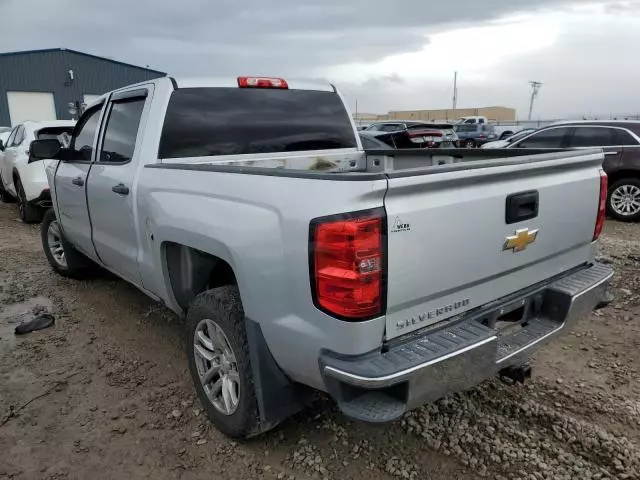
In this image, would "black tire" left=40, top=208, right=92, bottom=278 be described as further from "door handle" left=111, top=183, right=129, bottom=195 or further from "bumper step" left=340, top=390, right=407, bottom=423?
"bumper step" left=340, top=390, right=407, bottom=423

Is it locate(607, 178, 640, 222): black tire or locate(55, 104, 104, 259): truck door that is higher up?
locate(55, 104, 104, 259): truck door

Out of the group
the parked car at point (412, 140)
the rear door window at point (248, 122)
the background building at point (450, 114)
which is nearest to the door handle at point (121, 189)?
the rear door window at point (248, 122)

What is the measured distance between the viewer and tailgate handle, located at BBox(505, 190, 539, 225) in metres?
2.41

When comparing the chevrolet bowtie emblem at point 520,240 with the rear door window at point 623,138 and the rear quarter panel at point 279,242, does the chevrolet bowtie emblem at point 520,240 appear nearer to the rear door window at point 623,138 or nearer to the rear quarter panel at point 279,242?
the rear quarter panel at point 279,242

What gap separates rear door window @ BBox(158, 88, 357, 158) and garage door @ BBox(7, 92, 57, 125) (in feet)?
99.4

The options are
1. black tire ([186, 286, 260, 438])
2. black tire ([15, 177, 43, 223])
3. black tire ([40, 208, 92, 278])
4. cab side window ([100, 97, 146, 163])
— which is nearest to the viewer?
black tire ([186, 286, 260, 438])

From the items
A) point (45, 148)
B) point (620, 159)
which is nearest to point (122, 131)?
point (45, 148)

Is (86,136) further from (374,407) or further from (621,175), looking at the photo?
(621,175)

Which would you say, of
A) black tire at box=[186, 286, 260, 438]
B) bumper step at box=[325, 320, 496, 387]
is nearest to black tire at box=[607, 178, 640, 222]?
bumper step at box=[325, 320, 496, 387]

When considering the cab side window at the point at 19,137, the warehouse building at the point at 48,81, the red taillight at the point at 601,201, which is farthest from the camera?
the warehouse building at the point at 48,81

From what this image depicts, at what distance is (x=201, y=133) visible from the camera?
11.3 ft

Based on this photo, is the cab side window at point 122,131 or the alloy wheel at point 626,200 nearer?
the cab side window at point 122,131

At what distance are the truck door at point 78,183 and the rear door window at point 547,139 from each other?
806 cm

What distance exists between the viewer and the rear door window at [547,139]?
9.71 m
